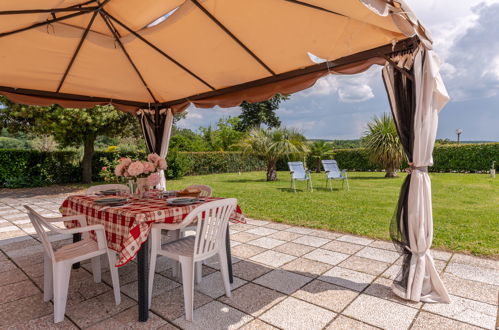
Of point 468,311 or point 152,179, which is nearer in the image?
point 468,311

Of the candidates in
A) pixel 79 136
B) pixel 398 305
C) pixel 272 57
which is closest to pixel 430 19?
pixel 272 57

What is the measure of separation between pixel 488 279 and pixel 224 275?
7.73ft

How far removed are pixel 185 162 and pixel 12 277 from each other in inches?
405

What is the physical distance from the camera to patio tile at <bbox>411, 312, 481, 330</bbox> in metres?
1.89

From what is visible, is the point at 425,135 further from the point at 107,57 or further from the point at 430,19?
the point at 107,57

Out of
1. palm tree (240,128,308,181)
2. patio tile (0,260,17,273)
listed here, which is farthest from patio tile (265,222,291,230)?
palm tree (240,128,308,181)

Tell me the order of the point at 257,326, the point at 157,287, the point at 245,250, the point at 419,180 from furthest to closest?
the point at 245,250 → the point at 157,287 → the point at 419,180 → the point at 257,326

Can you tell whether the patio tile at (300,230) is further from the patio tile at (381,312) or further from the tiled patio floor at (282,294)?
the patio tile at (381,312)

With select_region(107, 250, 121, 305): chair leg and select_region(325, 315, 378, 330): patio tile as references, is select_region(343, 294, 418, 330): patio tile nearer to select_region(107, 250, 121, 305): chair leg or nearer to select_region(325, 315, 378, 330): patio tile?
select_region(325, 315, 378, 330): patio tile

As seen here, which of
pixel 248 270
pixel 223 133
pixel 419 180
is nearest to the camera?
pixel 419 180

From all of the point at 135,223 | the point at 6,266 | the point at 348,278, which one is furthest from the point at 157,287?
the point at 6,266

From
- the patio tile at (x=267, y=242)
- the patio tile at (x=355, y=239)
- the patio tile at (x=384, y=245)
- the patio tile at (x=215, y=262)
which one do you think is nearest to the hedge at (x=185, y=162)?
the patio tile at (x=267, y=242)

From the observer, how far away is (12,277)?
2.75 meters

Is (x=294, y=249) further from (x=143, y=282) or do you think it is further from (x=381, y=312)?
(x=143, y=282)
